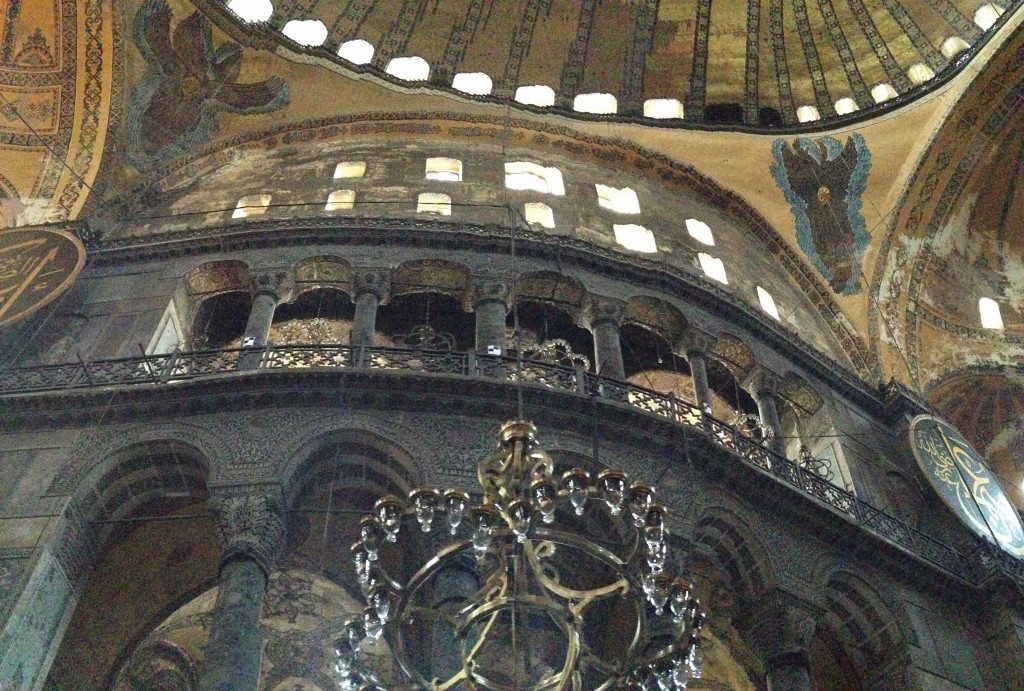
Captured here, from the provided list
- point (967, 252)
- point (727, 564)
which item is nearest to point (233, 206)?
point (727, 564)

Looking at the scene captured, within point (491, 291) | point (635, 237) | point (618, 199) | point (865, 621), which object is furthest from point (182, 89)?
point (865, 621)

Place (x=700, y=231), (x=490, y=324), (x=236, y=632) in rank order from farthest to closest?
(x=700, y=231) < (x=490, y=324) < (x=236, y=632)

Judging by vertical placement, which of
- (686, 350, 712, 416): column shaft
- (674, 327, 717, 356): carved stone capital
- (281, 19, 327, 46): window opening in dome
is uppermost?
(281, 19, 327, 46): window opening in dome

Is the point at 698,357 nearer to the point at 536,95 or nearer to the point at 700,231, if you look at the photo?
the point at 700,231

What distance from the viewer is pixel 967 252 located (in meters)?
15.9

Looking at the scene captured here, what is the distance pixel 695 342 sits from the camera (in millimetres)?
11812

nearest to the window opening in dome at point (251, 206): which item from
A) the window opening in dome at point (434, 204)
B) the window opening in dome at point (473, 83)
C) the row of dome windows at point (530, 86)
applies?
the window opening in dome at point (434, 204)

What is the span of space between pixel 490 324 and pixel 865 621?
15.3 ft

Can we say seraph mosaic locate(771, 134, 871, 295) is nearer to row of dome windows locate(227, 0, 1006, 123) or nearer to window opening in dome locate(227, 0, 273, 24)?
row of dome windows locate(227, 0, 1006, 123)

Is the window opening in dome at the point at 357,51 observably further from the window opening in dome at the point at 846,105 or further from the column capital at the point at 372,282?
the window opening in dome at the point at 846,105

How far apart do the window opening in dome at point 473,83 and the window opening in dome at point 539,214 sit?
341 cm

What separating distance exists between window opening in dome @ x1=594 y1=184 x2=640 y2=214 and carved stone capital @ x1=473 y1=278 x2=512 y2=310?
293 cm

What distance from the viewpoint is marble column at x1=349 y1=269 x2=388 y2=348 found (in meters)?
10.8

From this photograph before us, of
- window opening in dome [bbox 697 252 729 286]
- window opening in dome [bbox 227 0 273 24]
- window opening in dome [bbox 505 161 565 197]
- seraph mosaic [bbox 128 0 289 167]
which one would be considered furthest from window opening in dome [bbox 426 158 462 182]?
window opening in dome [bbox 227 0 273 24]
